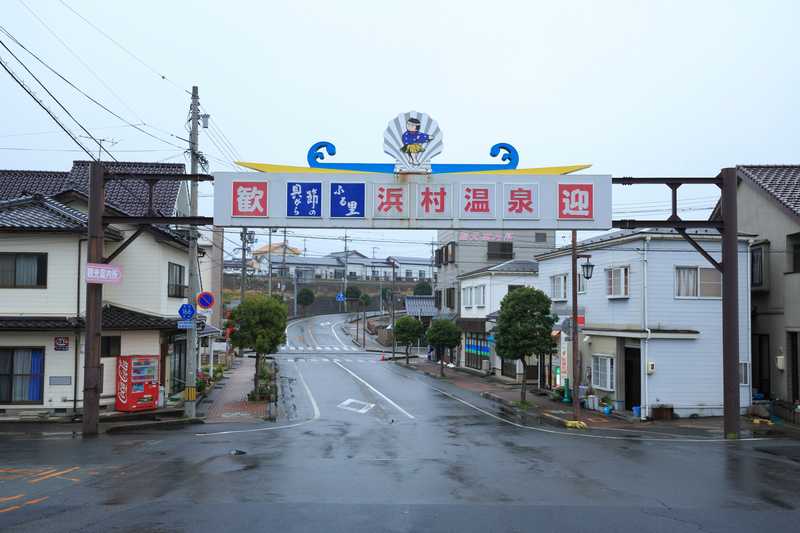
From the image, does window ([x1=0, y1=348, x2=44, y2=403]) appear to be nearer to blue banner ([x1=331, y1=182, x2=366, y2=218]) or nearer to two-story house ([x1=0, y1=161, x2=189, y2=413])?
two-story house ([x1=0, y1=161, x2=189, y2=413])

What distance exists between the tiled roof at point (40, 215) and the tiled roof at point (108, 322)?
121 inches

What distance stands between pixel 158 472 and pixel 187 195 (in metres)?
28.2

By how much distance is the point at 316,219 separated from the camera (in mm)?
19062

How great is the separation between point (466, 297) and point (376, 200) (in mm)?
32339

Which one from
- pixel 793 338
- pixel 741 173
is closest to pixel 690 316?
pixel 793 338

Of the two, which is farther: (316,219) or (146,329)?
(146,329)

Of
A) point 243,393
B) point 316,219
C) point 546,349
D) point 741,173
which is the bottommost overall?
point 243,393

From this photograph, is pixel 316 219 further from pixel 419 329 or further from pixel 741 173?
pixel 419 329

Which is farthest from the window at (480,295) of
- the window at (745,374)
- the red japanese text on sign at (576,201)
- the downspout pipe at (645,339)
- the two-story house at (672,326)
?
the red japanese text on sign at (576,201)

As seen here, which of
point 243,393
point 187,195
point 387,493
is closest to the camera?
point 387,493

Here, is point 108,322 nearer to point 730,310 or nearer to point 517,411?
point 517,411

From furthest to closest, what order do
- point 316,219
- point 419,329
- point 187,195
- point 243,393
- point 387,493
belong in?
point 419,329, point 187,195, point 243,393, point 316,219, point 387,493

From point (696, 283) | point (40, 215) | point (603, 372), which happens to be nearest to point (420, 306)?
point (603, 372)

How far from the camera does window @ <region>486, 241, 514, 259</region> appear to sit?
188 feet
